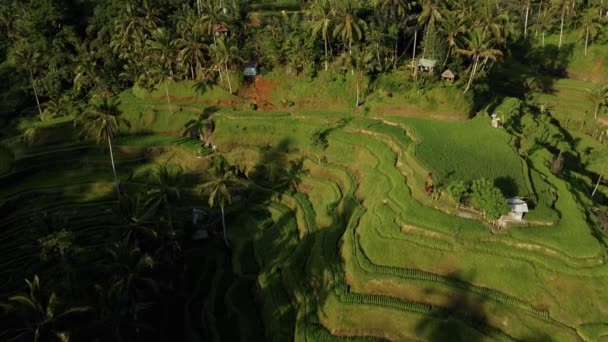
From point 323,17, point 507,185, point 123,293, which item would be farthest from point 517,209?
point 323,17

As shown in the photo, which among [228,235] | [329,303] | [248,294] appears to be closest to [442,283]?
[329,303]

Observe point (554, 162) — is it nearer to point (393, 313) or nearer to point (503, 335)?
point (503, 335)

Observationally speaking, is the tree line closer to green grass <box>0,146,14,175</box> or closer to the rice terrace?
the rice terrace

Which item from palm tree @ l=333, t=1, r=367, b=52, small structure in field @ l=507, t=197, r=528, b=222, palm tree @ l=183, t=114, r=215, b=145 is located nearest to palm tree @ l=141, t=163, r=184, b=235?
palm tree @ l=183, t=114, r=215, b=145

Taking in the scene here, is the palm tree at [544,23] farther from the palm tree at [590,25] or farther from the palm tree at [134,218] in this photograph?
the palm tree at [134,218]

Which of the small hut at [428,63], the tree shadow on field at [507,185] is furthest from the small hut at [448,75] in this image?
the tree shadow on field at [507,185]

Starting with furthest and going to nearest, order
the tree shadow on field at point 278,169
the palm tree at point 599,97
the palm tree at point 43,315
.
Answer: the palm tree at point 599,97, the tree shadow on field at point 278,169, the palm tree at point 43,315
